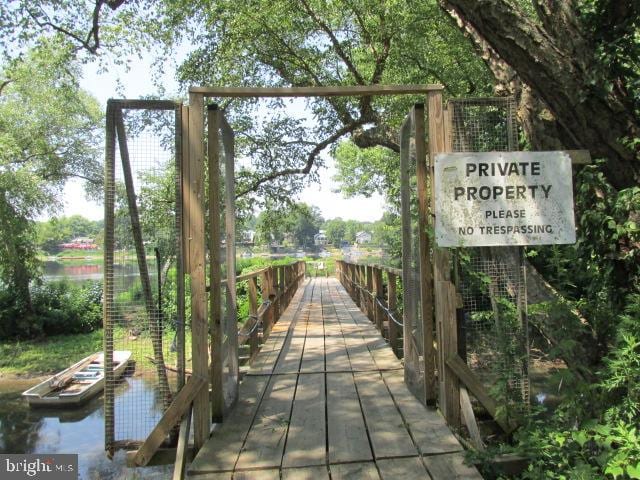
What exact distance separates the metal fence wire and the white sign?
24 centimetres

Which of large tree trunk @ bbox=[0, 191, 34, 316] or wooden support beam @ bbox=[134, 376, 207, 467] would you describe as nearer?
wooden support beam @ bbox=[134, 376, 207, 467]

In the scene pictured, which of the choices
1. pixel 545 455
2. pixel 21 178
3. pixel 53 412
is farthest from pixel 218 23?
pixel 21 178

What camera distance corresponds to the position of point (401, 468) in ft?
8.93

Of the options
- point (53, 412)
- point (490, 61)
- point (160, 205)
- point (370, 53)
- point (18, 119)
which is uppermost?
point (18, 119)

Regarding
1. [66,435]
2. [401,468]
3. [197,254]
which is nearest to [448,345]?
[401,468]

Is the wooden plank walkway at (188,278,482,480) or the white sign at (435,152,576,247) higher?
the white sign at (435,152,576,247)

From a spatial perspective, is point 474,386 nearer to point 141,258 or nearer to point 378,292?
point 141,258

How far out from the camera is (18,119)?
1878 centimetres

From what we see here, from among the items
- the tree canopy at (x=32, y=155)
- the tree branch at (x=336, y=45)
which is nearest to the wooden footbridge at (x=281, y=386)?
the tree branch at (x=336, y=45)

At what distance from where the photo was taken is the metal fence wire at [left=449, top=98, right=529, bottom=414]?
10.2 ft

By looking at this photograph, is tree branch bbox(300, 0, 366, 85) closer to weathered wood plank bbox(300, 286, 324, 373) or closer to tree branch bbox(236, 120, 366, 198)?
tree branch bbox(236, 120, 366, 198)

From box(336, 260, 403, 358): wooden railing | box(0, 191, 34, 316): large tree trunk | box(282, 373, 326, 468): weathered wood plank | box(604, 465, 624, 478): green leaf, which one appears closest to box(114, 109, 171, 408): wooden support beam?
box(282, 373, 326, 468): weathered wood plank

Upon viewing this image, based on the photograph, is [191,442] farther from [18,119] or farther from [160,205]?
[18,119]

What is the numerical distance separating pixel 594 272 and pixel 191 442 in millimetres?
2812
